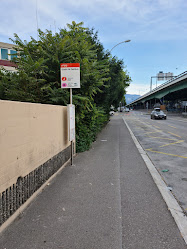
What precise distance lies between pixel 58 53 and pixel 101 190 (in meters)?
4.57

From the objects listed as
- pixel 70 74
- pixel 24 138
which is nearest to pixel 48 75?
pixel 70 74

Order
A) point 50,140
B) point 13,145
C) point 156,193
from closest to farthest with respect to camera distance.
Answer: point 13,145
point 156,193
point 50,140

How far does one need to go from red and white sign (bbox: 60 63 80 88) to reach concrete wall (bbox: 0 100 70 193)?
981 mm

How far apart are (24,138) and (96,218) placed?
5.69ft

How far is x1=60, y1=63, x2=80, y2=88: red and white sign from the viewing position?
212 inches

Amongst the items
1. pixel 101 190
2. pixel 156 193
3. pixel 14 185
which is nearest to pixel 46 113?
pixel 14 185

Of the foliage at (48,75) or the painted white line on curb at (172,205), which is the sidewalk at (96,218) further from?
the foliage at (48,75)

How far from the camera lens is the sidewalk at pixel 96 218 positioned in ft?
7.93

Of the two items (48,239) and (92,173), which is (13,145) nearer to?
(48,239)

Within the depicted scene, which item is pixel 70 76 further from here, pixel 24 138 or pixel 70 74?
pixel 24 138

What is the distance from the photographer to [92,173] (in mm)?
5078

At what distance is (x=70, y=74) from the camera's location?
541 centimetres

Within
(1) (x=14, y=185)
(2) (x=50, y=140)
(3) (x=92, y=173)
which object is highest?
(2) (x=50, y=140)

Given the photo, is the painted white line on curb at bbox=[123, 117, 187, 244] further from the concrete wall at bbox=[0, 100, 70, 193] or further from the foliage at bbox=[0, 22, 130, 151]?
the foliage at bbox=[0, 22, 130, 151]
